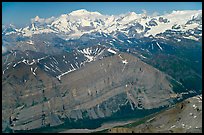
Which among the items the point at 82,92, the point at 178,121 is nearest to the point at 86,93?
the point at 82,92

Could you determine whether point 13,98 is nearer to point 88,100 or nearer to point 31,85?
point 31,85

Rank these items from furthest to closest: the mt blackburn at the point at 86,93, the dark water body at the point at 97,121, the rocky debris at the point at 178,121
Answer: the mt blackburn at the point at 86,93 → the dark water body at the point at 97,121 → the rocky debris at the point at 178,121

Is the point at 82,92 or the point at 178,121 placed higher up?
the point at 82,92

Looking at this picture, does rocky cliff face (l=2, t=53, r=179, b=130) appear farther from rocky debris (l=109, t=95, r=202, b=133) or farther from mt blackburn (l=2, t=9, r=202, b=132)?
rocky debris (l=109, t=95, r=202, b=133)

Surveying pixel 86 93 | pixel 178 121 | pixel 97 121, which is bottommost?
pixel 97 121

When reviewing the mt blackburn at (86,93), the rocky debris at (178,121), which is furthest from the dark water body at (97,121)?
the rocky debris at (178,121)

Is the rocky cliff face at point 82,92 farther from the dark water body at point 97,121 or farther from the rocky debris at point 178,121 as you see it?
the rocky debris at point 178,121

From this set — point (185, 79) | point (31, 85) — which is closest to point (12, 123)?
point (31, 85)

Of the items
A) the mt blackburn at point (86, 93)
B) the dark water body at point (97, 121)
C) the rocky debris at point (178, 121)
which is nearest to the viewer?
the rocky debris at point (178, 121)

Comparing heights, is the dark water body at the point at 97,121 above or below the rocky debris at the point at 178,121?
below

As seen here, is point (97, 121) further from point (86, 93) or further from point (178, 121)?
point (178, 121)

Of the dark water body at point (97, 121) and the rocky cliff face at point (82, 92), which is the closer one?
the dark water body at point (97, 121)
